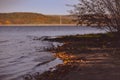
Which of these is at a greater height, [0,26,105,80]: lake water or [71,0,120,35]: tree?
[71,0,120,35]: tree

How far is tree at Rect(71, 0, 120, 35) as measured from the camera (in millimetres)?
21984

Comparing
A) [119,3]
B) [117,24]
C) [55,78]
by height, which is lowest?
[55,78]

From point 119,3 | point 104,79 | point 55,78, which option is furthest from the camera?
point 119,3

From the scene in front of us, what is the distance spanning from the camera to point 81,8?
22453 millimetres

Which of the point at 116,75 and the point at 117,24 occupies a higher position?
the point at 117,24

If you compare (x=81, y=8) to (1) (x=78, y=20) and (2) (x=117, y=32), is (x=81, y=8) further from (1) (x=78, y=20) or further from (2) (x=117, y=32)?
(2) (x=117, y=32)

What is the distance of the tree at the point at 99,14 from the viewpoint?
72.1 ft

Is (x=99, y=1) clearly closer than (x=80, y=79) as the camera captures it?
No

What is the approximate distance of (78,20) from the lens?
73.5 feet

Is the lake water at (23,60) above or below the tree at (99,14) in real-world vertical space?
below

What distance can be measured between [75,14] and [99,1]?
6.25ft

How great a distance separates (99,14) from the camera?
22.2m

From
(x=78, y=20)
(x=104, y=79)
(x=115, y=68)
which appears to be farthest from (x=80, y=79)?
(x=78, y=20)

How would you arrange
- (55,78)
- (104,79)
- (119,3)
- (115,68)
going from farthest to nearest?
(119,3), (115,68), (55,78), (104,79)
